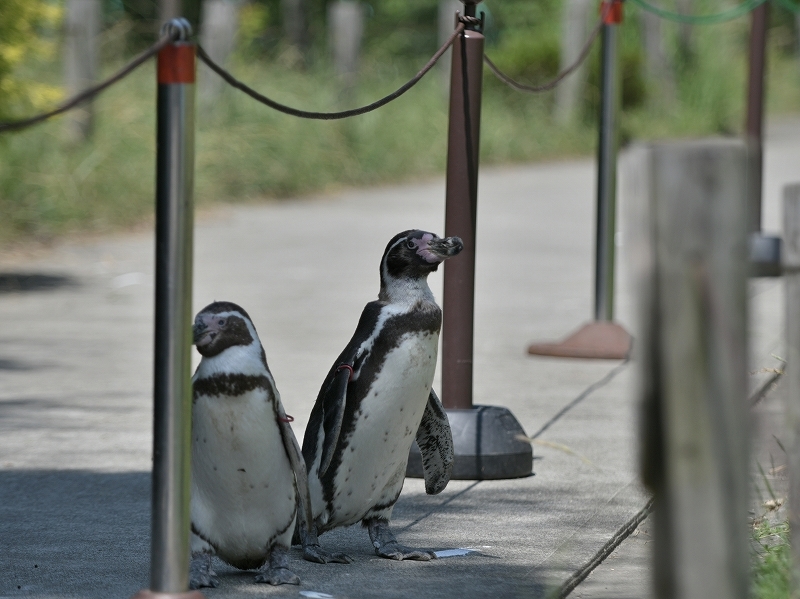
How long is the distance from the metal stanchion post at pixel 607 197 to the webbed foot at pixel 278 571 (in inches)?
146

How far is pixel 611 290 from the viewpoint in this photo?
6.83 meters

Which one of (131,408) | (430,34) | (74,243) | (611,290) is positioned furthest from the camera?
(430,34)

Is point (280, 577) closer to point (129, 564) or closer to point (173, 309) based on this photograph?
point (129, 564)

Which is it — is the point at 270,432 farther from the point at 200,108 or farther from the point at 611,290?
the point at 200,108

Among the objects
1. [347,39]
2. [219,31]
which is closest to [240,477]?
[219,31]

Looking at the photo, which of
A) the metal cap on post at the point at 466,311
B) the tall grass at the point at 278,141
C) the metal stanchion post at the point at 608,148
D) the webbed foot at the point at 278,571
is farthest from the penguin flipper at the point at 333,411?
Answer: the tall grass at the point at 278,141

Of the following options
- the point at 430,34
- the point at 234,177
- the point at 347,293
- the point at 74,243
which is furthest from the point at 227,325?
the point at 430,34

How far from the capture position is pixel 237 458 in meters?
3.21

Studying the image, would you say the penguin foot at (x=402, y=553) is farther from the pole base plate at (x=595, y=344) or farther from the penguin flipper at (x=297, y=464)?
the pole base plate at (x=595, y=344)

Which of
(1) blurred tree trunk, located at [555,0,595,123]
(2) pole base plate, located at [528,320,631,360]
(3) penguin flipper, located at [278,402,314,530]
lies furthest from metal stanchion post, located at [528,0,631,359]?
(1) blurred tree trunk, located at [555,0,595,123]

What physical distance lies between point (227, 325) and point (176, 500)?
21.7 inches

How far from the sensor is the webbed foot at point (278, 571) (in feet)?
11.0

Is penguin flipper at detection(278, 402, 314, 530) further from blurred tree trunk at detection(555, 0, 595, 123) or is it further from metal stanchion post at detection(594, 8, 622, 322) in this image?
blurred tree trunk at detection(555, 0, 595, 123)

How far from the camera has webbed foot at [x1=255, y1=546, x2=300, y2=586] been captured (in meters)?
3.34
